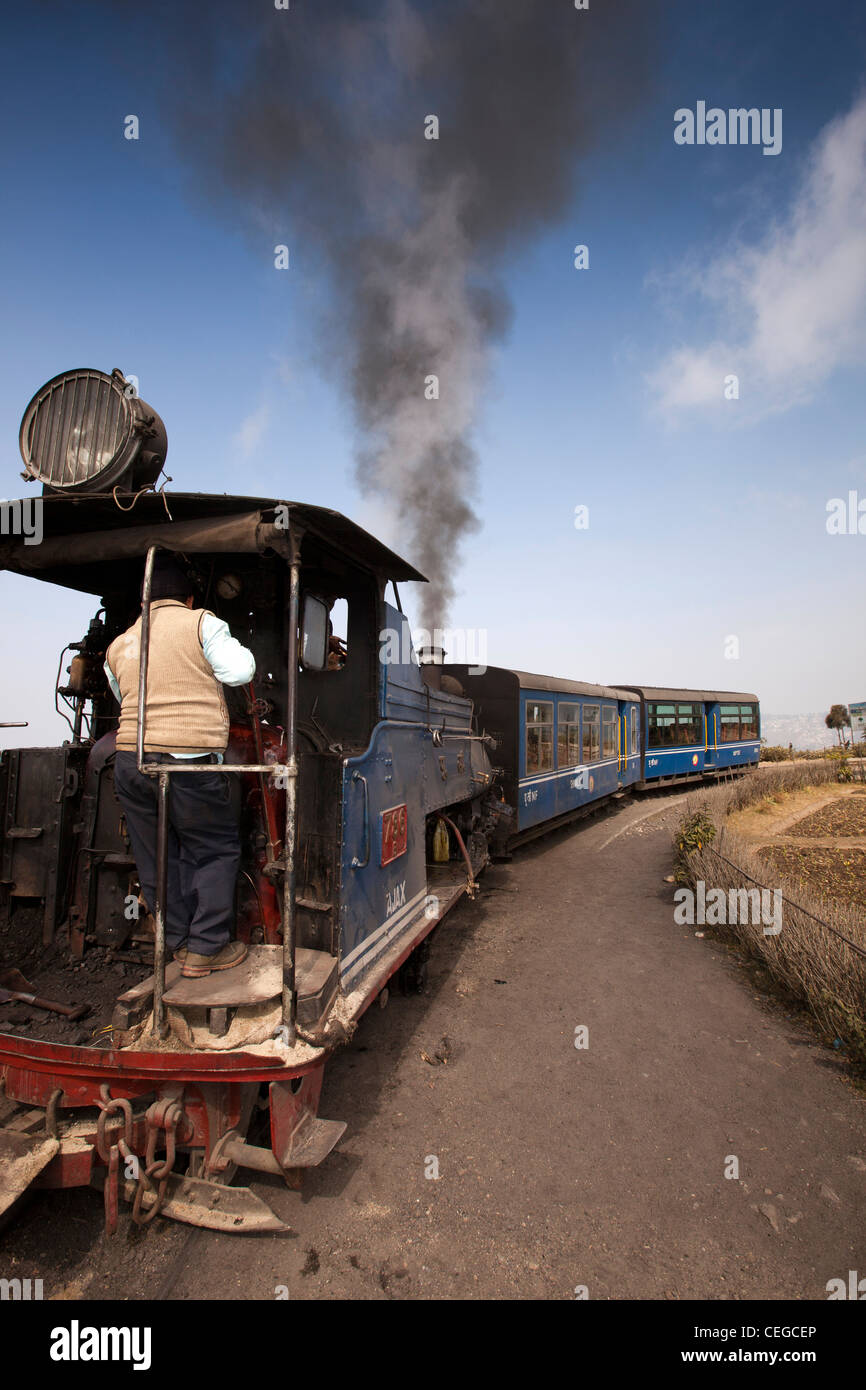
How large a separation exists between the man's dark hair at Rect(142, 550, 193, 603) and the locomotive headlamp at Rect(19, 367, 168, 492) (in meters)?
0.37

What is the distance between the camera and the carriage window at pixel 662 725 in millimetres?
17000

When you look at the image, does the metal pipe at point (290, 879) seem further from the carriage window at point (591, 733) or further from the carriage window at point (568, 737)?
the carriage window at point (591, 733)

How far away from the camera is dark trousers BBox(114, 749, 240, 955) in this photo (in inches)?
109

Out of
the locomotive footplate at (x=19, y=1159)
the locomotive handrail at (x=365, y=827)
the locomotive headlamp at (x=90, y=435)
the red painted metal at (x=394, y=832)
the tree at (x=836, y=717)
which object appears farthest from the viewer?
the tree at (x=836, y=717)

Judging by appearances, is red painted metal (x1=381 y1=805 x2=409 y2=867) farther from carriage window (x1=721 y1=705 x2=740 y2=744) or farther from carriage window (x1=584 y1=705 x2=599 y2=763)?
carriage window (x1=721 y1=705 x2=740 y2=744)

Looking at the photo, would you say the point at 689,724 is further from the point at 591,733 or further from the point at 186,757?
the point at 186,757

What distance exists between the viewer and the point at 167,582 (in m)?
2.88

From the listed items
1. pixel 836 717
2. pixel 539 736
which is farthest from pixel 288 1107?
pixel 836 717

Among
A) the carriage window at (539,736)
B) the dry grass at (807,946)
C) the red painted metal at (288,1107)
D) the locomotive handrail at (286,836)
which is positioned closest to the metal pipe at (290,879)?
the locomotive handrail at (286,836)

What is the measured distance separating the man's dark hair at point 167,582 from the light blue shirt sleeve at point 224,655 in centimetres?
30

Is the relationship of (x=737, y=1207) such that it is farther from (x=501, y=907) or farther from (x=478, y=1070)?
(x=501, y=907)

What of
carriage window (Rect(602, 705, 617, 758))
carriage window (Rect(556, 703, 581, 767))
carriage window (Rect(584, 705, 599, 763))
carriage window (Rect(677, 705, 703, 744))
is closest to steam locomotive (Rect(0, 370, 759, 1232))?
carriage window (Rect(556, 703, 581, 767))
